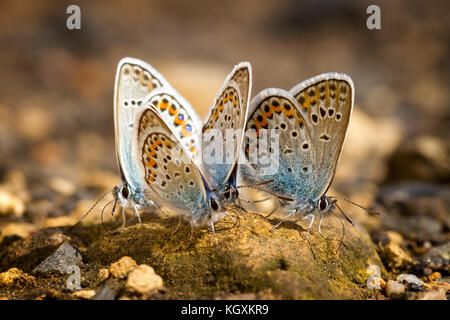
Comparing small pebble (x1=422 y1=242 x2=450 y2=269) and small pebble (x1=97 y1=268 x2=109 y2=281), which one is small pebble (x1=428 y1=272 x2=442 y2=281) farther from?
small pebble (x1=97 y1=268 x2=109 y2=281)

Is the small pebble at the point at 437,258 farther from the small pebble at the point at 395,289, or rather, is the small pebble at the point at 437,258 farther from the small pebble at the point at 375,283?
the small pebble at the point at 395,289

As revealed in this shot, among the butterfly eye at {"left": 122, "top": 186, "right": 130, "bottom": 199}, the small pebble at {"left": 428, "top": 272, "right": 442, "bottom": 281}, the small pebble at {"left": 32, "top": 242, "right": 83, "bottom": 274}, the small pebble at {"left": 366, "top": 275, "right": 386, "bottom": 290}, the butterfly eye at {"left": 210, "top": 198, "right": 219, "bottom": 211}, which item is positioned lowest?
the small pebble at {"left": 428, "top": 272, "right": 442, "bottom": 281}

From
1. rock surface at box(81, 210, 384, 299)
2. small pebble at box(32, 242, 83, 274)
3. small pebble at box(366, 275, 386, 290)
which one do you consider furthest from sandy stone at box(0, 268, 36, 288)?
small pebble at box(366, 275, 386, 290)

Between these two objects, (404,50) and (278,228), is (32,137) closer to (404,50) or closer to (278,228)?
(278,228)

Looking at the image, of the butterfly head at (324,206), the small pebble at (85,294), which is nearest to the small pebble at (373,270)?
the butterfly head at (324,206)
